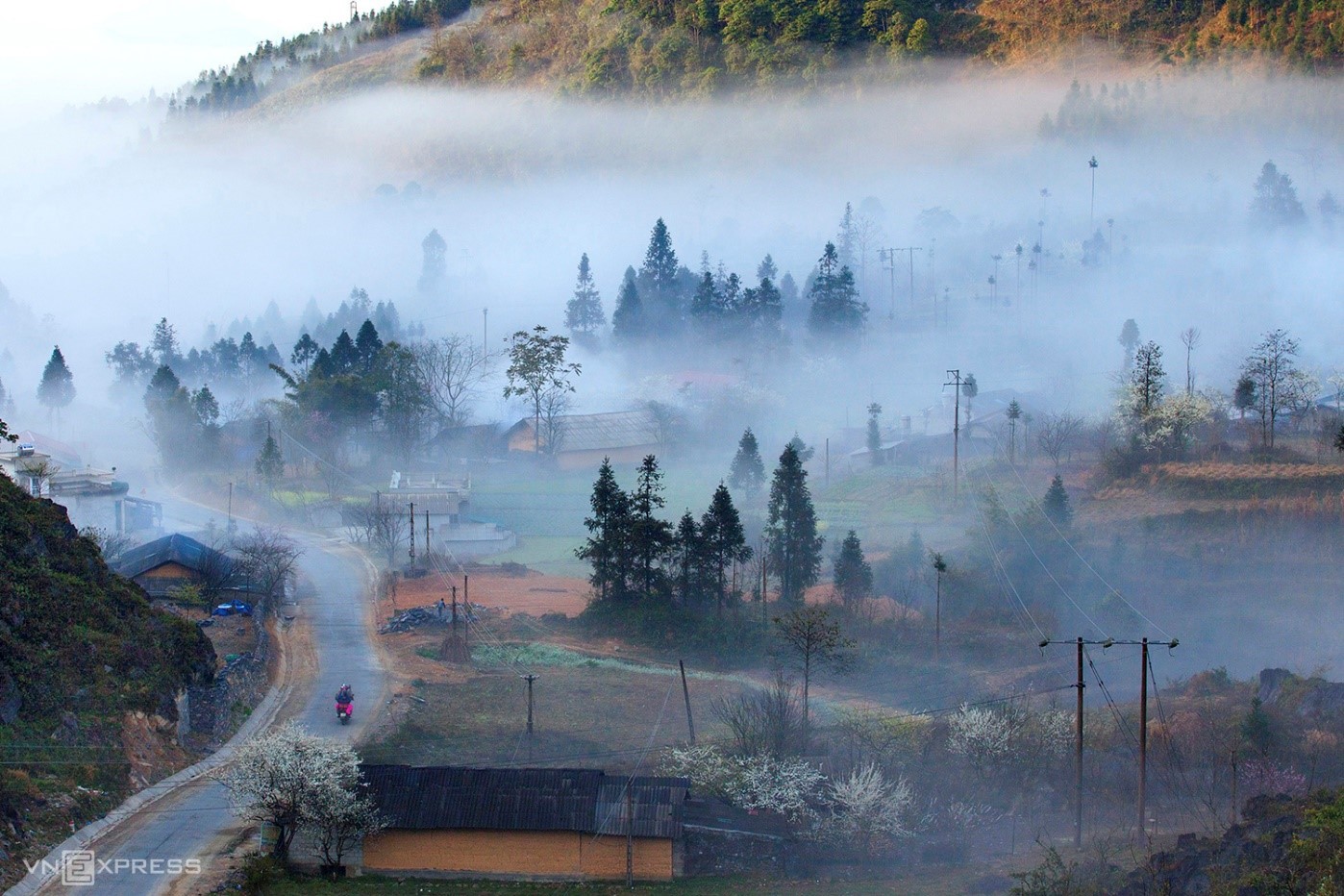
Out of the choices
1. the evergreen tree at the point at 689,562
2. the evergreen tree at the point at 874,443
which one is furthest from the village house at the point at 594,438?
the evergreen tree at the point at 689,562

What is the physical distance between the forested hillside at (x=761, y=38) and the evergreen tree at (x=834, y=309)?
46.2m

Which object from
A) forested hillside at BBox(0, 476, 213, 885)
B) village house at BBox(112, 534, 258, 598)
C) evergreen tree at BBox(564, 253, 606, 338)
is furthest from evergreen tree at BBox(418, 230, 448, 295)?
forested hillside at BBox(0, 476, 213, 885)

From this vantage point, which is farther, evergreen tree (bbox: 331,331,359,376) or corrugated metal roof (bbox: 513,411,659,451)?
evergreen tree (bbox: 331,331,359,376)

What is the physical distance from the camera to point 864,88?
5089 inches

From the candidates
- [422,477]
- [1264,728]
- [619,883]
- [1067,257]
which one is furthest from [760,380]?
[619,883]

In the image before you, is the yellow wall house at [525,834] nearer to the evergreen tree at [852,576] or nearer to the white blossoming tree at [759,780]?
the white blossoming tree at [759,780]

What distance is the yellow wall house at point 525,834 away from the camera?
2309 centimetres

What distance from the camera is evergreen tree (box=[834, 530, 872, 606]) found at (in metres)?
38.9

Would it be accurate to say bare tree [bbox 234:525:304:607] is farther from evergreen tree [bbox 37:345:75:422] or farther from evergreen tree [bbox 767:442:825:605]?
evergreen tree [bbox 37:345:75:422]

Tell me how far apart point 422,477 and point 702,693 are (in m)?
25.9

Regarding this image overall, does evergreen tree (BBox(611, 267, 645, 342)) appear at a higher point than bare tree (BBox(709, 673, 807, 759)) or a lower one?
higher

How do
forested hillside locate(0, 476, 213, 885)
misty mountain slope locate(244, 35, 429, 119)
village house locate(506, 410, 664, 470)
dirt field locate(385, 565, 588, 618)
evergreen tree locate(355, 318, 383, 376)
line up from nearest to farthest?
forested hillside locate(0, 476, 213, 885) → dirt field locate(385, 565, 588, 618) → village house locate(506, 410, 664, 470) → evergreen tree locate(355, 318, 383, 376) → misty mountain slope locate(244, 35, 429, 119)

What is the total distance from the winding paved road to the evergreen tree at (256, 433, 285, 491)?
9.01ft

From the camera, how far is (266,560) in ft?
136
